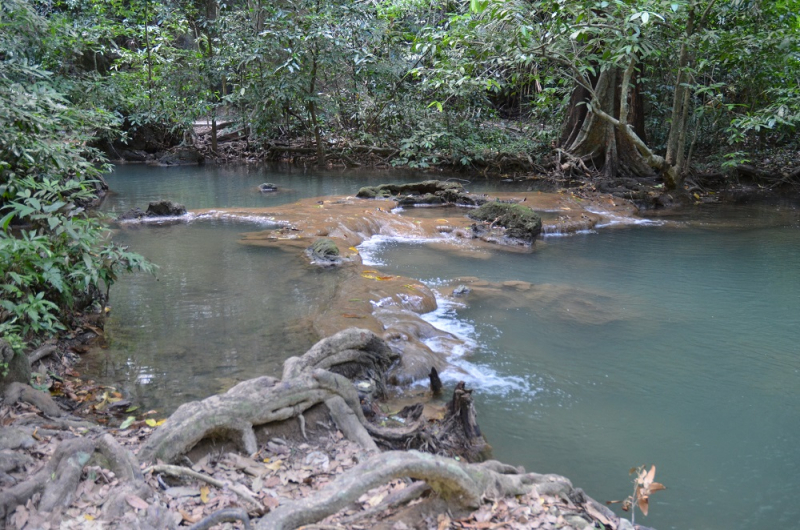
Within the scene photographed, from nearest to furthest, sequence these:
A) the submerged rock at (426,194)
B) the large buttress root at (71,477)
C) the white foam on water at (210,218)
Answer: the large buttress root at (71,477)
the white foam on water at (210,218)
the submerged rock at (426,194)

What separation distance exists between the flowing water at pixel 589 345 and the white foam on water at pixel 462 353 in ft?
0.08

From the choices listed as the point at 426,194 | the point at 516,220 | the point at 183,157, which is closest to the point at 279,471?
the point at 516,220

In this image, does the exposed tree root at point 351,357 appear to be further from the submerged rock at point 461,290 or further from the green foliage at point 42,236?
the submerged rock at point 461,290

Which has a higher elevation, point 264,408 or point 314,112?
point 314,112

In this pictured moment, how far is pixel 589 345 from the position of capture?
6395 millimetres

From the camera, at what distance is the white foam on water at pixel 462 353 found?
5.55 metres

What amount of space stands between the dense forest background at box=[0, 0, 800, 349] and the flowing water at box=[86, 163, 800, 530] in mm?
1178

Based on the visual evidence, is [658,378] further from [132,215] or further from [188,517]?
[132,215]

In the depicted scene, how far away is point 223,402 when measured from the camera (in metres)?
3.65

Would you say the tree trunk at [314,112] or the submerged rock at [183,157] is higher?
the tree trunk at [314,112]

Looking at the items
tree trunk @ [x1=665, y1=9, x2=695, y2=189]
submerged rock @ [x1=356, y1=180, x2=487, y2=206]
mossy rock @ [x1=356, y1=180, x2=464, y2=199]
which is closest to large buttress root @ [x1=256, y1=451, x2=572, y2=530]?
submerged rock @ [x1=356, y1=180, x2=487, y2=206]

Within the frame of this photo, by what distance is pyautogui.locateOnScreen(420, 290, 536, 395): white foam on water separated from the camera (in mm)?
5551

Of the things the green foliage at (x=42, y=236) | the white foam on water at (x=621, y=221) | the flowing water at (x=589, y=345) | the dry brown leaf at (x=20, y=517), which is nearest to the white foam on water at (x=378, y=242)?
the flowing water at (x=589, y=345)

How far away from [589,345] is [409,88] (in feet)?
50.3
